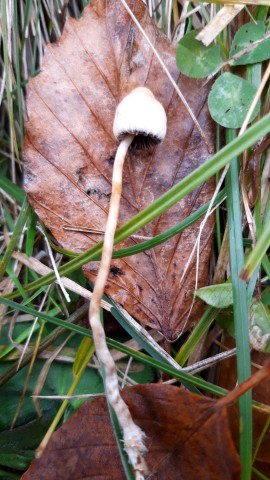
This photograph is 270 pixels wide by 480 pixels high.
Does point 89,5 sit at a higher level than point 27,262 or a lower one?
higher

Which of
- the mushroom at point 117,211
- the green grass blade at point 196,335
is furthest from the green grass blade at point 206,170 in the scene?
the green grass blade at point 196,335

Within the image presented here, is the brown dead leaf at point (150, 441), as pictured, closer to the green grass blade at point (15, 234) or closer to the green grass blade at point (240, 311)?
the green grass blade at point (240, 311)

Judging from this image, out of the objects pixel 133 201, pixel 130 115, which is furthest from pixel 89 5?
pixel 133 201

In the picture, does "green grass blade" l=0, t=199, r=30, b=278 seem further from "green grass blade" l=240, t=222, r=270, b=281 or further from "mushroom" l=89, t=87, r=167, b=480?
"green grass blade" l=240, t=222, r=270, b=281

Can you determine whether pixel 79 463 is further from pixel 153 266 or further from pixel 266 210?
pixel 266 210

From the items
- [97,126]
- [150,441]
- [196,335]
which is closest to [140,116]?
[97,126]

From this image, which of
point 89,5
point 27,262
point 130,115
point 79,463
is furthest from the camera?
point 27,262

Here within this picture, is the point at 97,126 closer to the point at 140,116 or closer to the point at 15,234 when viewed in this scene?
the point at 140,116
